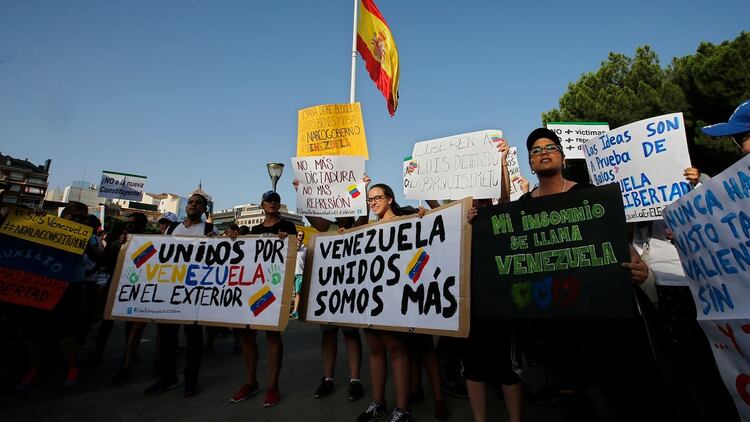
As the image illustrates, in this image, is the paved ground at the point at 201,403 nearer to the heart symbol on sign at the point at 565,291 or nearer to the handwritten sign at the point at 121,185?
the heart symbol on sign at the point at 565,291

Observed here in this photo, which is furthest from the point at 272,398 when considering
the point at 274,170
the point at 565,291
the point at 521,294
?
the point at 274,170

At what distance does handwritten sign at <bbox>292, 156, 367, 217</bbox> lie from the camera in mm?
4941

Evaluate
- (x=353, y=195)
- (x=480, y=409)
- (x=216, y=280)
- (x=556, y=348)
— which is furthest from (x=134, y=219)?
(x=556, y=348)

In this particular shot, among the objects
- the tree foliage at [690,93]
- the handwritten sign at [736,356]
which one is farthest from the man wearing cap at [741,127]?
the tree foliage at [690,93]

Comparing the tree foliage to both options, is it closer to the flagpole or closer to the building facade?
the flagpole

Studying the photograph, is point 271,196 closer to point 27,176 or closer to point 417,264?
point 417,264

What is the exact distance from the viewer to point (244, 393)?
12.8ft

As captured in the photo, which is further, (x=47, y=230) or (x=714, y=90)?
(x=714, y=90)

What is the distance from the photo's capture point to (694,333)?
2.62 meters

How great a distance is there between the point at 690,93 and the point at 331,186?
12088 mm

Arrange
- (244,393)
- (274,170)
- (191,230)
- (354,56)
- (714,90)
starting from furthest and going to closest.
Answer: (274,170), (714,90), (354,56), (191,230), (244,393)

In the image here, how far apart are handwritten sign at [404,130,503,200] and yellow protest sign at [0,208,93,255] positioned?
12.4ft

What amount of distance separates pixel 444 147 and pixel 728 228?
9.11 feet

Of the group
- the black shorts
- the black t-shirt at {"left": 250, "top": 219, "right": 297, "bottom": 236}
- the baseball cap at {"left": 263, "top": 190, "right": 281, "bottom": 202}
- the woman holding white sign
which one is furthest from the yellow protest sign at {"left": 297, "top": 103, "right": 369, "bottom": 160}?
the black shorts
